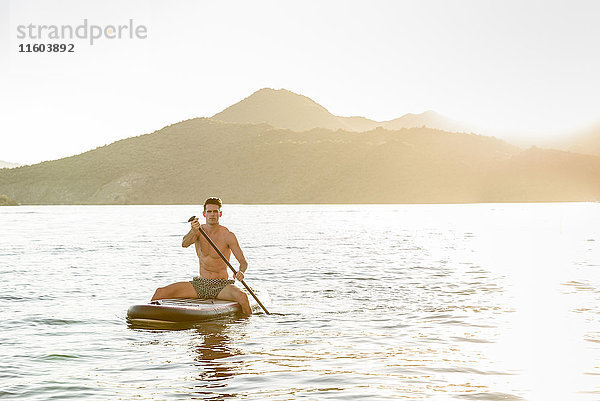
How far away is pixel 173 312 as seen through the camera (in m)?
14.6

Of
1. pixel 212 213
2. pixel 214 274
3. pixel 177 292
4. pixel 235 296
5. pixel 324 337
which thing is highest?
pixel 212 213

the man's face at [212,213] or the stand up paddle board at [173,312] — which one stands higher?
the man's face at [212,213]

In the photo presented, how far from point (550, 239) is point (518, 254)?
50.1ft

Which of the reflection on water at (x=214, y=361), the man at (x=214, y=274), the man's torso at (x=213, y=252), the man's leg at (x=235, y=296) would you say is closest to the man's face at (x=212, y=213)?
the man at (x=214, y=274)

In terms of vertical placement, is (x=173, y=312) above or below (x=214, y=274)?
below

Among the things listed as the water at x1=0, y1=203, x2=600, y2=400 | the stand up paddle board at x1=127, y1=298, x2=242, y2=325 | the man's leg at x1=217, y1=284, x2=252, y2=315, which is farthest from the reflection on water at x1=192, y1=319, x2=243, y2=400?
the man's leg at x1=217, y1=284, x2=252, y2=315

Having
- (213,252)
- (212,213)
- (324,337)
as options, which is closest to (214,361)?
(324,337)

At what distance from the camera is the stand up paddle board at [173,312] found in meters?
14.6

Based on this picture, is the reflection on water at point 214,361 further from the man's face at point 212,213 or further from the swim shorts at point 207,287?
the man's face at point 212,213

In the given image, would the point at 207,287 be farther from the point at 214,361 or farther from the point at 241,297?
the point at 214,361

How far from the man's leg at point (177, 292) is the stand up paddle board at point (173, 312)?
1.75 feet

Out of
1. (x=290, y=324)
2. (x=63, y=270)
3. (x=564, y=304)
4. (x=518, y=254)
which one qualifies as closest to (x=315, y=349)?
(x=290, y=324)

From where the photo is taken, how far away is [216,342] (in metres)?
13.6

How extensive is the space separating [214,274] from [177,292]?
847 mm
